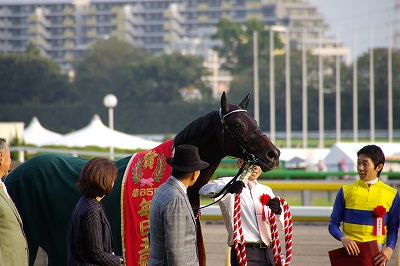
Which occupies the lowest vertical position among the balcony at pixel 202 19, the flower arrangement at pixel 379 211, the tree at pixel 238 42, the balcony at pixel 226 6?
the flower arrangement at pixel 379 211

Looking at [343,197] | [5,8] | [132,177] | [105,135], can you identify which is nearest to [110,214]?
[132,177]

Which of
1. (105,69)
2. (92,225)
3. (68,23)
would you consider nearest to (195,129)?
(92,225)

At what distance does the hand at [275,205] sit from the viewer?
4.73m

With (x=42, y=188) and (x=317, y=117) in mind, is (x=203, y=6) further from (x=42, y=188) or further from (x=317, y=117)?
(x=42, y=188)

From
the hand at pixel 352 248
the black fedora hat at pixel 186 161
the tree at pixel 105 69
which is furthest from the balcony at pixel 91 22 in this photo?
the black fedora hat at pixel 186 161

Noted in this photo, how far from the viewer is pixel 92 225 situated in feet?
12.5

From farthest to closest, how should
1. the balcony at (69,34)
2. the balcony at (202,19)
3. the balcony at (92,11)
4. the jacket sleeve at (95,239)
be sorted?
the balcony at (202,19) < the balcony at (92,11) < the balcony at (69,34) < the jacket sleeve at (95,239)

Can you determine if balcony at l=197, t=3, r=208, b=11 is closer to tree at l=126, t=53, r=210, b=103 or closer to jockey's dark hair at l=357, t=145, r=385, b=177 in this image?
tree at l=126, t=53, r=210, b=103

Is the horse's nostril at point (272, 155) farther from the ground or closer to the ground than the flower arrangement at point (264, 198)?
farther from the ground

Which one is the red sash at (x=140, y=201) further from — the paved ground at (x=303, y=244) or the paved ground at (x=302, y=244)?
the paved ground at (x=303, y=244)

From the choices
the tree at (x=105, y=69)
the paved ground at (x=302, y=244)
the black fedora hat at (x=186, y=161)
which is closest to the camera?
the black fedora hat at (x=186, y=161)

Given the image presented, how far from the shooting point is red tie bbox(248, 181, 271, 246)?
4.86m

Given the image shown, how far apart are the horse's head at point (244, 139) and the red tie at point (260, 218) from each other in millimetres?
379

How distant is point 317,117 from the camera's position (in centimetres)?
5488
